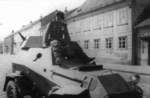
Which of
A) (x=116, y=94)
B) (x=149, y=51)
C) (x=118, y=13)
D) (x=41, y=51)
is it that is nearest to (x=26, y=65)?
(x=41, y=51)

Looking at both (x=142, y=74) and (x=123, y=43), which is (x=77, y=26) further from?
(x=142, y=74)

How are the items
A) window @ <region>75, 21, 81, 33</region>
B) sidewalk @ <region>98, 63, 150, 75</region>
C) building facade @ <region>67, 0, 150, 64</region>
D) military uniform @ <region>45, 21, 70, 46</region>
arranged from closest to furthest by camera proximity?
military uniform @ <region>45, 21, 70, 46</region>, sidewalk @ <region>98, 63, 150, 75</region>, building facade @ <region>67, 0, 150, 64</region>, window @ <region>75, 21, 81, 33</region>

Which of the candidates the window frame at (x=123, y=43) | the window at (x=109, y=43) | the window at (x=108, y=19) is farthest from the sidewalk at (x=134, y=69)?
the window at (x=108, y=19)

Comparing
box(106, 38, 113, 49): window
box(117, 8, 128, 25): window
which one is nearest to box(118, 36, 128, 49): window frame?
box(106, 38, 113, 49): window

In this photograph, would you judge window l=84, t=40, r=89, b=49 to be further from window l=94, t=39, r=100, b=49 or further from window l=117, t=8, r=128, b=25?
window l=117, t=8, r=128, b=25

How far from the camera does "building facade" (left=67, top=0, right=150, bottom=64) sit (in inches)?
845

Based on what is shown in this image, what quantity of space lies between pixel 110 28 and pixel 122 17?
80.8 inches

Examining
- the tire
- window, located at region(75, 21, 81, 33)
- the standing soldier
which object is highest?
window, located at region(75, 21, 81, 33)

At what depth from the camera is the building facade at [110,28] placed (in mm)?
21453

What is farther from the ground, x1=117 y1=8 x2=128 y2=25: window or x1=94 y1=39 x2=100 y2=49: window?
x1=117 y1=8 x2=128 y2=25: window

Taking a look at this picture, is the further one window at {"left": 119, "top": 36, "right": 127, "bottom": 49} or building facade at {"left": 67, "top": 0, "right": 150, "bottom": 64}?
window at {"left": 119, "top": 36, "right": 127, "bottom": 49}

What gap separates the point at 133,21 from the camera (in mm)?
21422

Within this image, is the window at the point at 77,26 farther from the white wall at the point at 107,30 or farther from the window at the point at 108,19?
the window at the point at 108,19

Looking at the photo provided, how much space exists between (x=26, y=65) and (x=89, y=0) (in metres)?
24.6
